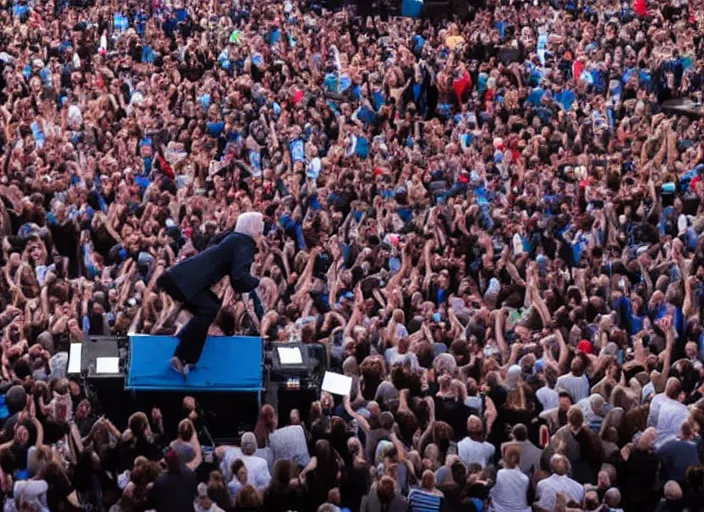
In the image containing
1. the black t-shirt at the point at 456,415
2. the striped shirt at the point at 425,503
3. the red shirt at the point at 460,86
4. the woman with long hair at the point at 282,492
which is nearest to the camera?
the striped shirt at the point at 425,503

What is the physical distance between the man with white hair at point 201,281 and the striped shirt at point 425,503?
213 centimetres

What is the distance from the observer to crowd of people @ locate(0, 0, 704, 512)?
1283cm

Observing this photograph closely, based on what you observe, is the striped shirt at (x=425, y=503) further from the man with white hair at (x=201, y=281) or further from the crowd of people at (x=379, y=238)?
the man with white hair at (x=201, y=281)

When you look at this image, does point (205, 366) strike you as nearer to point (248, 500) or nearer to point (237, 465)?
point (237, 465)

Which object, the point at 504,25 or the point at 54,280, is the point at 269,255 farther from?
the point at 504,25

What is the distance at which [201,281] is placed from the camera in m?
13.6

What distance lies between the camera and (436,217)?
20.4 m

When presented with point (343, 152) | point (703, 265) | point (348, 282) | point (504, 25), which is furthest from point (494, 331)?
point (504, 25)

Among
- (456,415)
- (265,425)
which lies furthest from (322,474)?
(456,415)

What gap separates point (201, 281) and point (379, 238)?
6.33m

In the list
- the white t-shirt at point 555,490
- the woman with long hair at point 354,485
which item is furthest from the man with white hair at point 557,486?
the woman with long hair at point 354,485

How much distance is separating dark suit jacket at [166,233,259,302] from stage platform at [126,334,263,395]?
489 millimetres

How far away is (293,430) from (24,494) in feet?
6.67

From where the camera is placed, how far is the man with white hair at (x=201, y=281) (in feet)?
44.4
